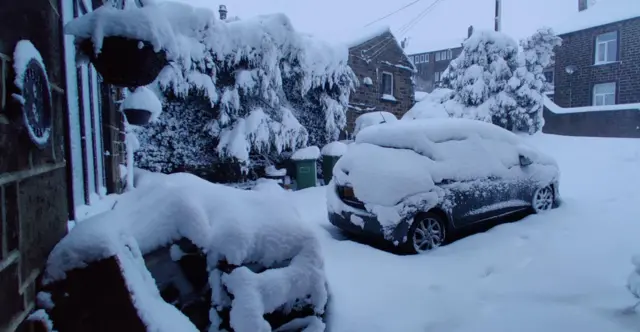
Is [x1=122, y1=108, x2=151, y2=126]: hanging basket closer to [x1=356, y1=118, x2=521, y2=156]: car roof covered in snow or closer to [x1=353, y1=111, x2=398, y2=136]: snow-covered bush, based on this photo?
[x1=356, y1=118, x2=521, y2=156]: car roof covered in snow

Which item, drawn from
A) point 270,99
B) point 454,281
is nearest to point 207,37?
point 270,99

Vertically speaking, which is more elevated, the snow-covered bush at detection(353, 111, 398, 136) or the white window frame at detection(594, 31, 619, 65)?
the white window frame at detection(594, 31, 619, 65)

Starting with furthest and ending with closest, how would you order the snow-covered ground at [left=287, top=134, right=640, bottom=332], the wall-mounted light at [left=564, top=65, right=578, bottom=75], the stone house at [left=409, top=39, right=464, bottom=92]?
the stone house at [left=409, top=39, right=464, bottom=92], the wall-mounted light at [left=564, top=65, right=578, bottom=75], the snow-covered ground at [left=287, top=134, right=640, bottom=332]

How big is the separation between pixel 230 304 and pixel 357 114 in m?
13.5

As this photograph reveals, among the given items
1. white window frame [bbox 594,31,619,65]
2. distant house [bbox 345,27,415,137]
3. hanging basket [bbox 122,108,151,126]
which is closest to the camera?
hanging basket [bbox 122,108,151,126]

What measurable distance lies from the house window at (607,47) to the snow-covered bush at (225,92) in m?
16.9

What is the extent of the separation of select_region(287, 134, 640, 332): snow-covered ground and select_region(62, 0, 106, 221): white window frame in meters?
2.10

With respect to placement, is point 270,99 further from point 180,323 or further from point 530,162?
point 180,323

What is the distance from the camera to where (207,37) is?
31.4ft

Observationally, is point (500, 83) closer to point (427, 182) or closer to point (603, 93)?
point (603, 93)

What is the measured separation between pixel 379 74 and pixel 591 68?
12453 millimetres

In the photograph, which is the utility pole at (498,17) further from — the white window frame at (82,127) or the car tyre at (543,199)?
the white window frame at (82,127)

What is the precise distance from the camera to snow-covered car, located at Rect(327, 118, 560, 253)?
4.83 metres

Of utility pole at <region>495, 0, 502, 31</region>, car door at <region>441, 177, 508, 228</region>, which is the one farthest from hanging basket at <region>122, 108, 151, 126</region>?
utility pole at <region>495, 0, 502, 31</region>
